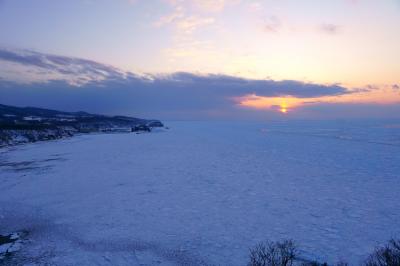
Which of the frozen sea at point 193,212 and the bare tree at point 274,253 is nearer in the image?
the bare tree at point 274,253

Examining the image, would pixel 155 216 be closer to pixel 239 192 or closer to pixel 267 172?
pixel 239 192

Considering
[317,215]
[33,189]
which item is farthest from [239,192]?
[33,189]

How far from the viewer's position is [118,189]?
23.0 m

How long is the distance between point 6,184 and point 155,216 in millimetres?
15177

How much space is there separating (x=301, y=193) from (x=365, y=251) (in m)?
9.11

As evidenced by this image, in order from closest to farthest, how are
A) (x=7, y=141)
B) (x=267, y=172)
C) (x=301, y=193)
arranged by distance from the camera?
(x=301, y=193) → (x=267, y=172) → (x=7, y=141)

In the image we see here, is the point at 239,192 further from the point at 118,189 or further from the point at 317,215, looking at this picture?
the point at 118,189

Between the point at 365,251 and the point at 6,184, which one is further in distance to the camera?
the point at 6,184

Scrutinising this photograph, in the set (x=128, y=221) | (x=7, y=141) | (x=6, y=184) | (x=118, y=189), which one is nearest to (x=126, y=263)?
(x=128, y=221)

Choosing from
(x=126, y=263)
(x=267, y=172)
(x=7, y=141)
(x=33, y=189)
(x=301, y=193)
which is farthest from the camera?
(x=7, y=141)

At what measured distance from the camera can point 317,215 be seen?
1658cm

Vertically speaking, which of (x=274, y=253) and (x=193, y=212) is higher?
(x=274, y=253)

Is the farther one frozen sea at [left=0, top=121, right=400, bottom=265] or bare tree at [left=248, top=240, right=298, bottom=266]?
frozen sea at [left=0, top=121, right=400, bottom=265]

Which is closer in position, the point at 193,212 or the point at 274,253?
the point at 274,253
